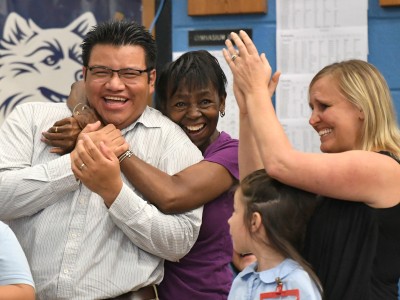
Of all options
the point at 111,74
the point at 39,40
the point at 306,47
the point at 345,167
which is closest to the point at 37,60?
the point at 39,40

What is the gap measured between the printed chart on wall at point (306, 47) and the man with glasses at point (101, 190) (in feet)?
4.22

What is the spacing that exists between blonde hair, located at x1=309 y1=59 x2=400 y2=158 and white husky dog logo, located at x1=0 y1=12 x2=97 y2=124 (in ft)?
7.21

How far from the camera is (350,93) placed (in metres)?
2.02

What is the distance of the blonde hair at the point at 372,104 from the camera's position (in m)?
2.00

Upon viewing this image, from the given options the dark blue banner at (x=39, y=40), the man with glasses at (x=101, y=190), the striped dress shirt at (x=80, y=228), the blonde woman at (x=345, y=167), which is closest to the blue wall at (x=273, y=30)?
the dark blue banner at (x=39, y=40)

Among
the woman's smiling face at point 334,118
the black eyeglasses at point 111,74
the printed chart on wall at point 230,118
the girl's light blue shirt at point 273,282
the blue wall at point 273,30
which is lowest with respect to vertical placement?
the girl's light blue shirt at point 273,282

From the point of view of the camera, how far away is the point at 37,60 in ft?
13.2

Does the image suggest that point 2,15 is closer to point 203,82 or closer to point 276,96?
point 276,96

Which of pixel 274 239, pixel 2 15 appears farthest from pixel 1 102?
pixel 274 239

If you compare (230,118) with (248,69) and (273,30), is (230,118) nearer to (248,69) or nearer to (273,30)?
(273,30)

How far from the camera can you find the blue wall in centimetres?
362

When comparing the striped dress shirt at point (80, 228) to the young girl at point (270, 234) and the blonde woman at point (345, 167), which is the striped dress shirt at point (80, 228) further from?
the blonde woman at point (345, 167)

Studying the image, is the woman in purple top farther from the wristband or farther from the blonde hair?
the blonde hair


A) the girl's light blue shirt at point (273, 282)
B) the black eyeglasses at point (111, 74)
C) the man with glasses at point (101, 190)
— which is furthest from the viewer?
the black eyeglasses at point (111, 74)
